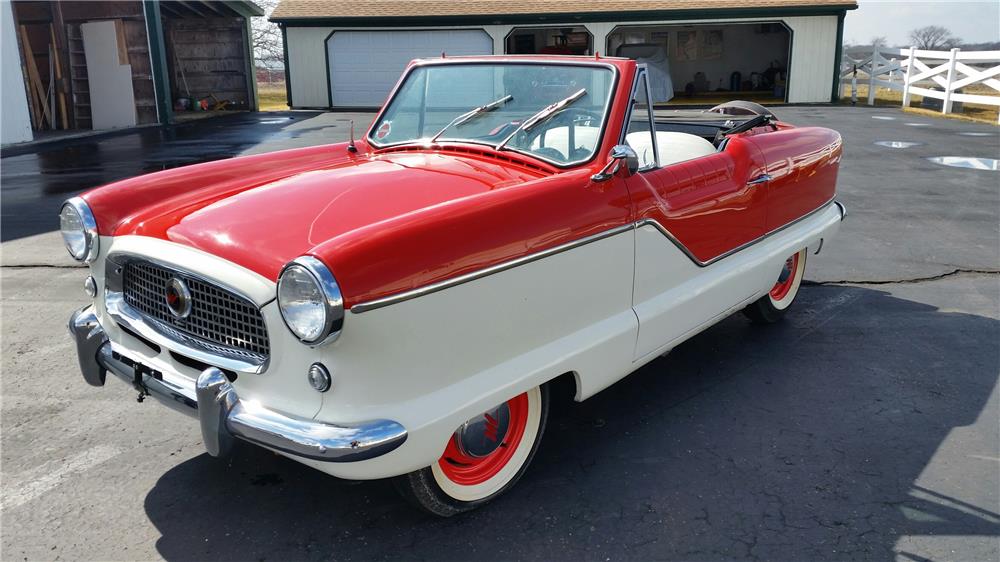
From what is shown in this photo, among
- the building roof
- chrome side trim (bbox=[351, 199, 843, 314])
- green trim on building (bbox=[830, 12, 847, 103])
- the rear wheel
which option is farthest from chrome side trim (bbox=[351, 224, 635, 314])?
green trim on building (bbox=[830, 12, 847, 103])

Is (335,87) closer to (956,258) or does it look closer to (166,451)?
(956,258)

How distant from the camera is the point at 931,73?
832 inches

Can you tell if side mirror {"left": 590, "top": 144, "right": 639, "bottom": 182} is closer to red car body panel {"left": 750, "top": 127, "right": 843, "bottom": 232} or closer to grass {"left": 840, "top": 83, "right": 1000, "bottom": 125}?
red car body panel {"left": 750, "top": 127, "right": 843, "bottom": 232}

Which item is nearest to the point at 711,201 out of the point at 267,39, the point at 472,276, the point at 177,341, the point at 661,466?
the point at 661,466

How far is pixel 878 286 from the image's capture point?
5738mm

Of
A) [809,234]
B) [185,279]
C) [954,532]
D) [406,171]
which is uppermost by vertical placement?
[406,171]

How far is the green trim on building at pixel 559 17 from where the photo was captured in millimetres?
23250

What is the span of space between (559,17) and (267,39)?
33774 millimetres

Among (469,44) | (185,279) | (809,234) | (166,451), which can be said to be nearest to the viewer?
(185,279)

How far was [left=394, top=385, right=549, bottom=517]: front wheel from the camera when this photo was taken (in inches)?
108

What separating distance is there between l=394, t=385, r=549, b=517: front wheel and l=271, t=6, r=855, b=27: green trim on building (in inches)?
871

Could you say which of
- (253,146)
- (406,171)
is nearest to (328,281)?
(406,171)

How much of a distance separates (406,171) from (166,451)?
1596mm

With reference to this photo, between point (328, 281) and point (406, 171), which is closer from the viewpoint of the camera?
point (328, 281)
